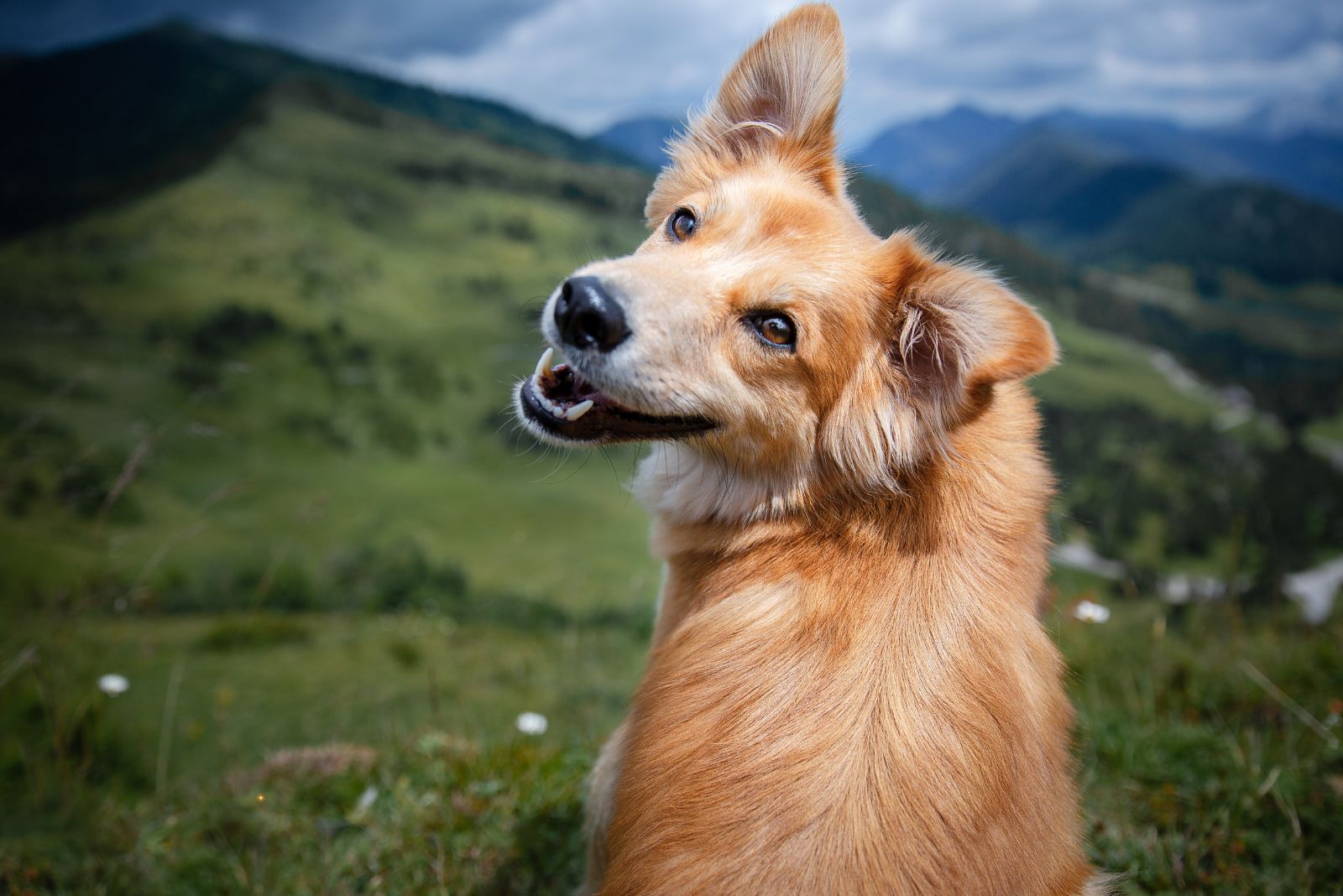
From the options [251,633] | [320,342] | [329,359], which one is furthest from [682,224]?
[320,342]

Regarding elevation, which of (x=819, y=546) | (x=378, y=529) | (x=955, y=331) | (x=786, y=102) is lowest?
(x=378, y=529)

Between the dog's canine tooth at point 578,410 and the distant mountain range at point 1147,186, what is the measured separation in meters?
52.2

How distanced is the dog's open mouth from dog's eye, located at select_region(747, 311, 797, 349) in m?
0.37

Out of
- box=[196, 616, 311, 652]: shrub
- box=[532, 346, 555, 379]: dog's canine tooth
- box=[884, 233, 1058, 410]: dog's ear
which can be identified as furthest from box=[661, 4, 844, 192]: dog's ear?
box=[196, 616, 311, 652]: shrub

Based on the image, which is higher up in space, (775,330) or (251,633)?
(775,330)

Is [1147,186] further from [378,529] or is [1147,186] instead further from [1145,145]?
[378,529]

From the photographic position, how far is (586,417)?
2.80 m

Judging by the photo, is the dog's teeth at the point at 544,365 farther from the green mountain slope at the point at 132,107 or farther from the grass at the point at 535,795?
the green mountain slope at the point at 132,107

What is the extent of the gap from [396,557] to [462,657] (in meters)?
3.68

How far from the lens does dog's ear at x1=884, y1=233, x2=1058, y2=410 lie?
2.02m

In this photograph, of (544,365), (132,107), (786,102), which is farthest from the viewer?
(132,107)

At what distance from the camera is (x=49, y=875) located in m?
3.37

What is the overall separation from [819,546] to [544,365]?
124 cm

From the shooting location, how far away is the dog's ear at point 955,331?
2.02 m
